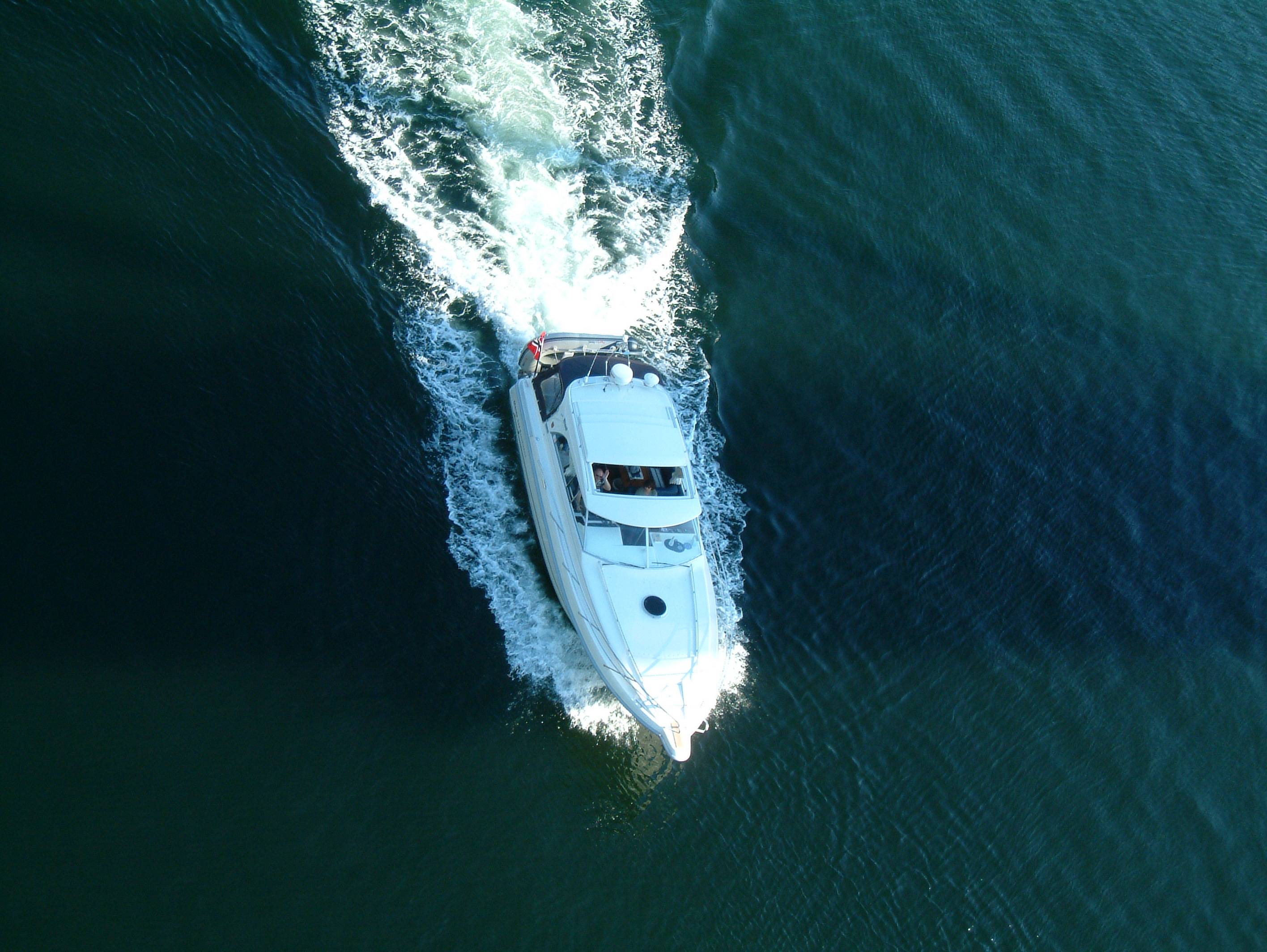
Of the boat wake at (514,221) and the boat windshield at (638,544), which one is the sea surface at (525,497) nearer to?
the boat wake at (514,221)

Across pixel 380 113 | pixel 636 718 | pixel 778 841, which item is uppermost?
pixel 380 113

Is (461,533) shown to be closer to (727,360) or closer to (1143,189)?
(727,360)

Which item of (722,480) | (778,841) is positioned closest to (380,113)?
(722,480)

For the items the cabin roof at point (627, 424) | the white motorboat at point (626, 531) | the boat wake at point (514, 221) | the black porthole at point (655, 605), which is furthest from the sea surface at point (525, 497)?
the cabin roof at point (627, 424)

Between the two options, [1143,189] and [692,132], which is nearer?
[692,132]

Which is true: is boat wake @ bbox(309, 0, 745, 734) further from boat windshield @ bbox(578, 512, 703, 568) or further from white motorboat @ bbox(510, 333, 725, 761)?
boat windshield @ bbox(578, 512, 703, 568)

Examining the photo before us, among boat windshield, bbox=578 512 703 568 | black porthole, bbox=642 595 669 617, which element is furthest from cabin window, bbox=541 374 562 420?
black porthole, bbox=642 595 669 617

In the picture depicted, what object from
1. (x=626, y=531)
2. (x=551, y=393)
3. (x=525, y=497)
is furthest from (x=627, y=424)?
(x=525, y=497)
